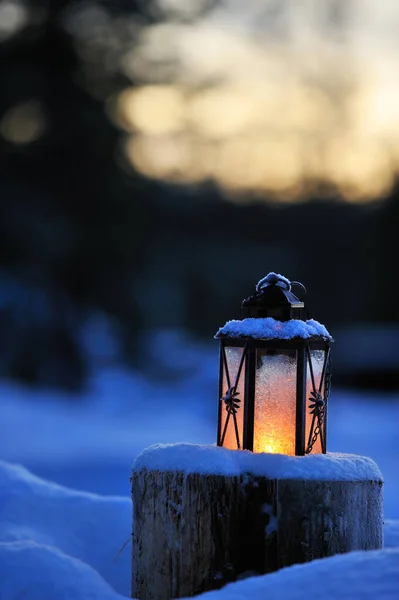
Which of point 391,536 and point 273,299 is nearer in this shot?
point 273,299

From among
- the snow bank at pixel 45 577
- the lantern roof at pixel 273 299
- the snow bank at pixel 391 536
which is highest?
the lantern roof at pixel 273 299

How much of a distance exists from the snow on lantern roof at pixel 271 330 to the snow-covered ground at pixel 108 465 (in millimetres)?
1084

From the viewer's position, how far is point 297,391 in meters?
3.71

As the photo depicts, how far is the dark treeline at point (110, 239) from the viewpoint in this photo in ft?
53.8

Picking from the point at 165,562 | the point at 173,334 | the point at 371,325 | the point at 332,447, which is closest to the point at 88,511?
the point at 165,562

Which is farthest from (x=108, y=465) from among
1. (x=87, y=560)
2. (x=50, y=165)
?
(x=50, y=165)

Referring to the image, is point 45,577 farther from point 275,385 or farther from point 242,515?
point 275,385

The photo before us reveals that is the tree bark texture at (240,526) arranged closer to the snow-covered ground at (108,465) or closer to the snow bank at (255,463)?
the snow bank at (255,463)

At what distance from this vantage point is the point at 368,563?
9.53 ft

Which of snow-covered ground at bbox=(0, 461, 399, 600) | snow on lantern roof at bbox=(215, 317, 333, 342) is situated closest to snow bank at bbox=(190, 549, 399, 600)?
snow-covered ground at bbox=(0, 461, 399, 600)

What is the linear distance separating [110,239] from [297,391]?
1427cm

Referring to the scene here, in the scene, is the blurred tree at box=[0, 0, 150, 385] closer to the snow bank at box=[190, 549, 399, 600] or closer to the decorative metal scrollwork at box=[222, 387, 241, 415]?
the decorative metal scrollwork at box=[222, 387, 241, 415]

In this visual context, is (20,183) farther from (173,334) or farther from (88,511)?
(88,511)

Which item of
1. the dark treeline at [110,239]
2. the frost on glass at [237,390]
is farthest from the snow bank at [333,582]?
the dark treeline at [110,239]
